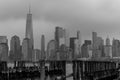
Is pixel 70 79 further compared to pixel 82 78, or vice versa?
pixel 70 79

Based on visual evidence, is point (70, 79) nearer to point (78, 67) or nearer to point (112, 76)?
point (112, 76)

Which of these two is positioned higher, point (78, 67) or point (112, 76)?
point (78, 67)

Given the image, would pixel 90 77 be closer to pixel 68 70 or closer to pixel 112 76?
pixel 112 76

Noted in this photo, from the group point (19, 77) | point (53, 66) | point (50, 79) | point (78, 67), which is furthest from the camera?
point (53, 66)

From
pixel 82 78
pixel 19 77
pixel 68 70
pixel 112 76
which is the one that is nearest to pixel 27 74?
pixel 19 77

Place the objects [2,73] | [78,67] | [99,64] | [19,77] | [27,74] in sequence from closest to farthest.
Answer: [78,67] → [2,73] → [19,77] → [27,74] → [99,64]

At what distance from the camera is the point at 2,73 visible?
4666cm

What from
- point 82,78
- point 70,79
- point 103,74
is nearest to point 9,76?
point 82,78

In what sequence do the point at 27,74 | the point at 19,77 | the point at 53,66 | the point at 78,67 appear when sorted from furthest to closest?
the point at 53,66 < the point at 27,74 < the point at 19,77 < the point at 78,67

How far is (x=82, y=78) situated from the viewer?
49188 millimetres

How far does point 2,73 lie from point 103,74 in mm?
26783

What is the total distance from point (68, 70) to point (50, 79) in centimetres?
2107

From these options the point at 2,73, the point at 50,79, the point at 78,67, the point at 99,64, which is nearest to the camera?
the point at 78,67

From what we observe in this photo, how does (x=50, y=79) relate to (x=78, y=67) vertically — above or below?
below
